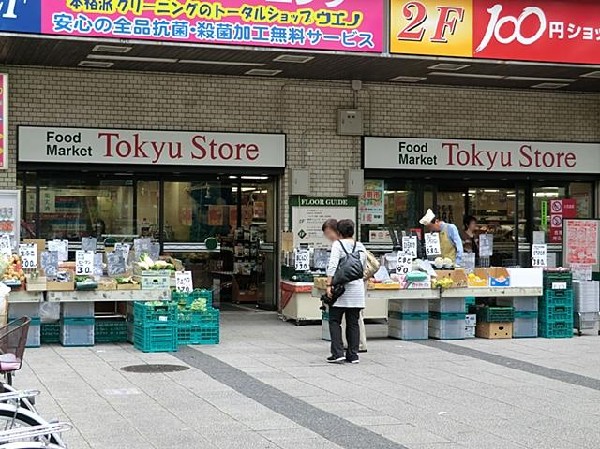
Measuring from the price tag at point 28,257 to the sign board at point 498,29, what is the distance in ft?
19.8

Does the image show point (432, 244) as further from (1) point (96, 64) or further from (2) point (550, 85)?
(1) point (96, 64)

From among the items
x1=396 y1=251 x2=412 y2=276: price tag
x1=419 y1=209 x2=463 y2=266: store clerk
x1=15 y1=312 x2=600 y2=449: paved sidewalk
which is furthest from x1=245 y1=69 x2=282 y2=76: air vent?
x1=15 y1=312 x2=600 y2=449: paved sidewalk

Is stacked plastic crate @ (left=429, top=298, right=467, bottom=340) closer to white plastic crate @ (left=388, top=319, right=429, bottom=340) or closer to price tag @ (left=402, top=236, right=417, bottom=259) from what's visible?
white plastic crate @ (left=388, top=319, right=429, bottom=340)

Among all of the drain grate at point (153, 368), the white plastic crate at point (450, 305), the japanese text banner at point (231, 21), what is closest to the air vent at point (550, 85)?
the japanese text banner at point (231, 21)

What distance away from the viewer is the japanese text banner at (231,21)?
13625mm

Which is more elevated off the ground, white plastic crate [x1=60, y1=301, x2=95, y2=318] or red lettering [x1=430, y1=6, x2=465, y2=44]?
red lettering [x1=430, y1=6, x2=465, y2=44]

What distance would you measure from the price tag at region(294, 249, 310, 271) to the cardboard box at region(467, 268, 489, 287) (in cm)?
296

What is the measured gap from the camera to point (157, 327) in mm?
12930

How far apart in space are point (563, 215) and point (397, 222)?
3.44 m

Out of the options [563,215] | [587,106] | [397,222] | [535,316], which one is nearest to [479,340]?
[535,316]

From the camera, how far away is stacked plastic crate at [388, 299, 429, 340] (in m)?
14.5

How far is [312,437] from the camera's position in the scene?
316 inches

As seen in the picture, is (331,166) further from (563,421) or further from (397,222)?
(563,421)

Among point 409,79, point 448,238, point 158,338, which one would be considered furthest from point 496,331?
point 409,79
